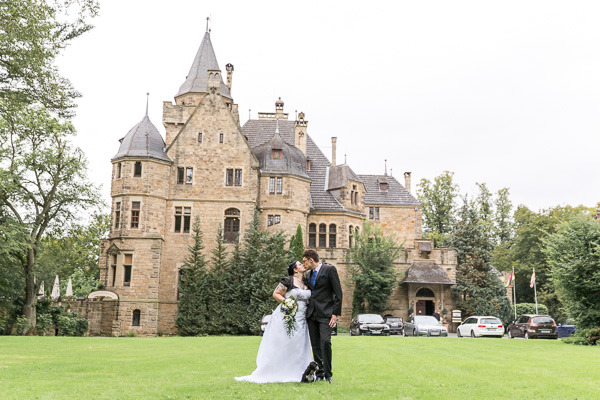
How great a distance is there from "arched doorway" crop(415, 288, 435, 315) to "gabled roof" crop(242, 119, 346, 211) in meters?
8.93

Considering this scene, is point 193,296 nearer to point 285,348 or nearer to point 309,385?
point 285,348

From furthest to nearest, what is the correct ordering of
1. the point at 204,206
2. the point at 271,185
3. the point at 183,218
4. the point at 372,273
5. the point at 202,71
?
the point at 202,71 → the point at 271,185 → the point at 372,273 → the point at 204,206 → the point at 183,218

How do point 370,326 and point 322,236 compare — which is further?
point 322,236

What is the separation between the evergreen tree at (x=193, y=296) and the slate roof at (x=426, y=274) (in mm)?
15464

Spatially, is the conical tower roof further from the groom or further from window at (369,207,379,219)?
the groom

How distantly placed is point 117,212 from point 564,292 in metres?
27.8

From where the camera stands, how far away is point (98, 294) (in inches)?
1518

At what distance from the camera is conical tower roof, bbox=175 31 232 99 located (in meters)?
48.8

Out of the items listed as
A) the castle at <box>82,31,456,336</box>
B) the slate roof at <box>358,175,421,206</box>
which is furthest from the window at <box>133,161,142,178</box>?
the slate roof at <box>358,175,421,206</box>

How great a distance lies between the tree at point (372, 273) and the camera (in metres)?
43.2

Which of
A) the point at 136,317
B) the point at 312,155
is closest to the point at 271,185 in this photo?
the point at 312,155

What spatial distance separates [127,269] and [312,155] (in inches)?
A: 753

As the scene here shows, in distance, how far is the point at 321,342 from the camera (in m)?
10.3

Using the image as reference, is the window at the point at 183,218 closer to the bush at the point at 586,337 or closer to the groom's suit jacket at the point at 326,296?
the bush at the point at 586,337
